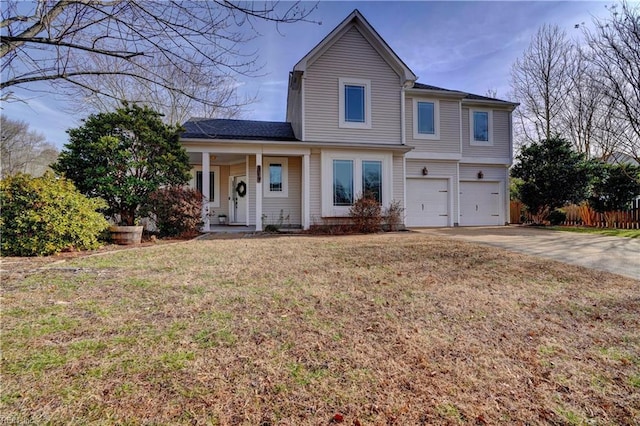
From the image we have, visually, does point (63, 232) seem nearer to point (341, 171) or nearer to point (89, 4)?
point (89, 4)

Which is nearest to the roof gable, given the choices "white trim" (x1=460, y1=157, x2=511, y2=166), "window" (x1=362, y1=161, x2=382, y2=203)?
"window" (x1=362, y1=161, x2=382, y2=203)

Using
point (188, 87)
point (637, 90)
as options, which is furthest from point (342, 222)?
point (637, 90)

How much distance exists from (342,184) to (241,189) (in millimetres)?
4797

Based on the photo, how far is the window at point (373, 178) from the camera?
11.9 metres

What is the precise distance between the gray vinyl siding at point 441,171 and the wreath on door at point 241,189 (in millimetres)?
7407

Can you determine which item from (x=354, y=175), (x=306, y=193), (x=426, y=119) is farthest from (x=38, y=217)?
(x=426, y=119)

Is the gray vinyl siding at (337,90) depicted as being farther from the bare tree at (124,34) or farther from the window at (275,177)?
the bare tree at (124,34)

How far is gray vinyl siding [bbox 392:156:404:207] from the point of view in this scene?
12703 millimetres

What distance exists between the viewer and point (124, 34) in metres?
4.16

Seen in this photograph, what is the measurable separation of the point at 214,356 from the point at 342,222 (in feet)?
31.0

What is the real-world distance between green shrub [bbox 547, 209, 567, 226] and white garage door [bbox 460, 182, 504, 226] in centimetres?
197

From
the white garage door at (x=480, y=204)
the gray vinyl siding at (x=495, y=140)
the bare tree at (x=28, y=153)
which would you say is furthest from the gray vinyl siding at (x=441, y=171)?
the bare tree at (x=28, y=153)

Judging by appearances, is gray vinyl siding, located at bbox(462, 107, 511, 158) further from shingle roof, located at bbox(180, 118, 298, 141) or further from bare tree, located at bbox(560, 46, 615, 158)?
shingle roof, located at bbox(180, 118, 298, 141)

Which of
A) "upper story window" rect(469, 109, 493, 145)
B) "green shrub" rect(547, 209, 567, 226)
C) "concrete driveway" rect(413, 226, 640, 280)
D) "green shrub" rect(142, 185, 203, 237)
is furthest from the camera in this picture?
"upper story window" rect(469, 109, 493, 145)
